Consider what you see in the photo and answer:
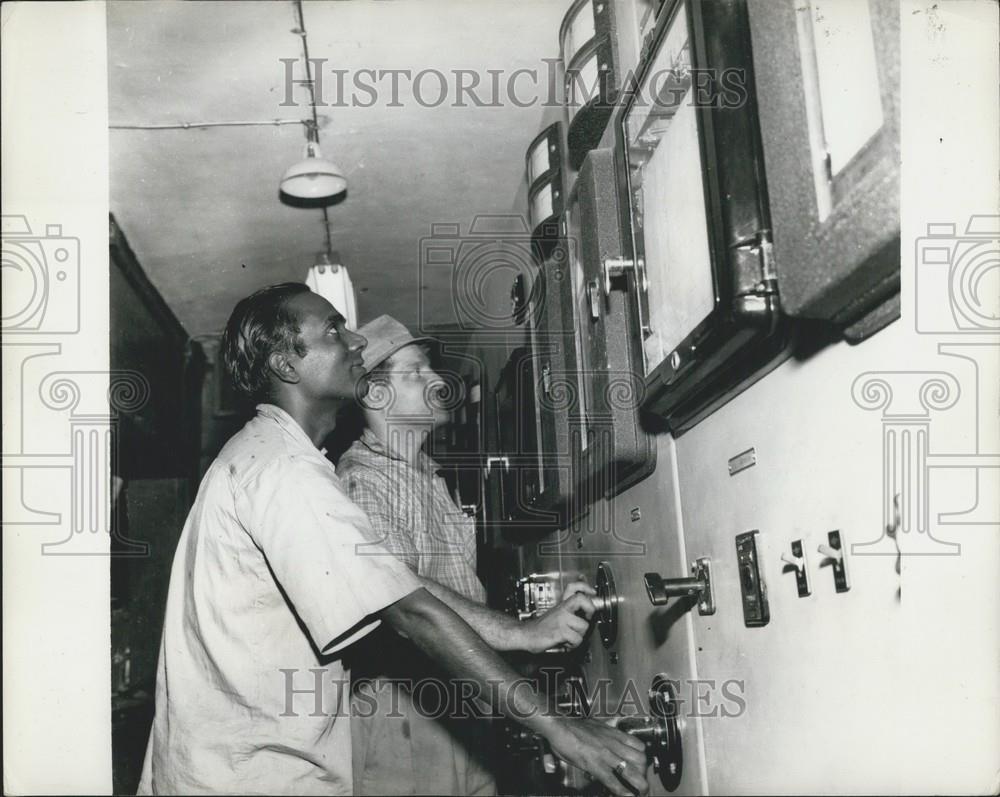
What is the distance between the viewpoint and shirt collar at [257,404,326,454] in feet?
5.58

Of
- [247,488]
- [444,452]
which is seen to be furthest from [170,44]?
[444,452]

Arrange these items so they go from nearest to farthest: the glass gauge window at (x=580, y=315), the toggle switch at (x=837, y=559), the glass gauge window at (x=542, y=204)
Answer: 1. the toggle switch at (x=837, y=559)
2. the glass gauge window at (x=580, y=315)
3. the glass gauge window at (x=542, y=204)

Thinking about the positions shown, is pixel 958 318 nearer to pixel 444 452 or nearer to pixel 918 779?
pixel 918 779

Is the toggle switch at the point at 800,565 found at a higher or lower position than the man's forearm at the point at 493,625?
higher

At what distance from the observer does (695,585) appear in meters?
1.22

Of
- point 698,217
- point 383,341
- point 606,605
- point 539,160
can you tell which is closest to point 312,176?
point 383,341

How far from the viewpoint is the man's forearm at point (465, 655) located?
1306 millimetres

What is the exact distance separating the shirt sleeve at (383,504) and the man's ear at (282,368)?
2.33 ft

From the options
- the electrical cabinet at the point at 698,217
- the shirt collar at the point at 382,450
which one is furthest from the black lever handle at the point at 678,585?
the shirt collar at the point at 382,450

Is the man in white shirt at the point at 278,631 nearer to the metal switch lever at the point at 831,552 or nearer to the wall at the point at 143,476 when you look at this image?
the metal switch lever at the point at 831,552

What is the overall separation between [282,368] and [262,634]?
0.58 metres

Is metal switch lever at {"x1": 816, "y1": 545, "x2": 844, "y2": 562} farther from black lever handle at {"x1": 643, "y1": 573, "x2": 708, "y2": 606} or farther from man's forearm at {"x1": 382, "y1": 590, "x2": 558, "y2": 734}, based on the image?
man's forearm at {"x1": 382, "y1": 590, "x2": 558, "y2": 734}

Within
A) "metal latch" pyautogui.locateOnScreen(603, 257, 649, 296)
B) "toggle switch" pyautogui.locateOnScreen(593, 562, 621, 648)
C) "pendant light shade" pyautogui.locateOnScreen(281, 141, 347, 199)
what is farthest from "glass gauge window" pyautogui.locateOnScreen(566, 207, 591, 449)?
"pendant light shade" pyautogui.locateOnScreen(281, 141, 347, 199)

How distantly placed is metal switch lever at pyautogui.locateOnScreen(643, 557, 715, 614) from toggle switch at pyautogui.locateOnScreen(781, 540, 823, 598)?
0.94 feet
